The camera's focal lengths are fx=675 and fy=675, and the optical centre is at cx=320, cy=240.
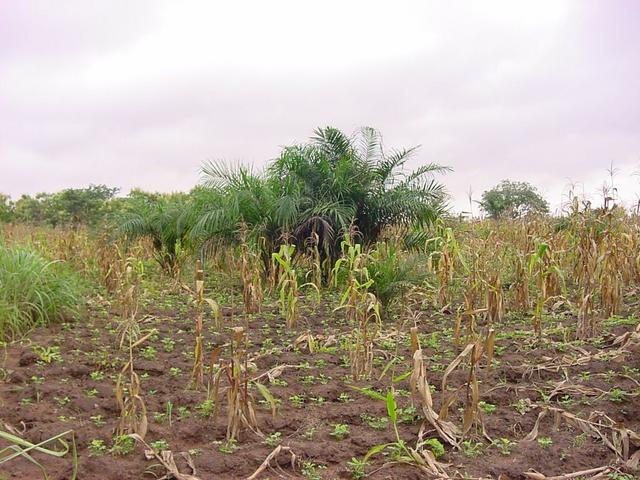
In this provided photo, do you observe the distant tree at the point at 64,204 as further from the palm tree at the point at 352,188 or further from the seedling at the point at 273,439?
the seedling at the point at 273,439

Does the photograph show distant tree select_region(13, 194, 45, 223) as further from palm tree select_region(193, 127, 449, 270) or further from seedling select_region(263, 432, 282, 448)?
seedling select_region(263, 432, 282, 448)

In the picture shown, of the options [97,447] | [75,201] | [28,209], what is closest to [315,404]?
[97,447]

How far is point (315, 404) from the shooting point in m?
3.89

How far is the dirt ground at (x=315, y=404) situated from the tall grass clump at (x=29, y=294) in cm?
21

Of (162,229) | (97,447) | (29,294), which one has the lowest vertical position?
(97,447)

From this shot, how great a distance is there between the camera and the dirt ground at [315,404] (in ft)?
10.0

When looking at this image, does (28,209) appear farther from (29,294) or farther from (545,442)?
(545,442)

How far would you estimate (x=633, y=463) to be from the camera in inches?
120

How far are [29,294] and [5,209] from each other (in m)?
20.5

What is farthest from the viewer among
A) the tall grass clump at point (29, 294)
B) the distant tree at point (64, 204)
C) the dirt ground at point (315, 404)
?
the distant tree at point (64, 204)

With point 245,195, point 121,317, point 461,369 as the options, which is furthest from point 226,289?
point 461,369

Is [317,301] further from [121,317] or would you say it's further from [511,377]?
[511,377]

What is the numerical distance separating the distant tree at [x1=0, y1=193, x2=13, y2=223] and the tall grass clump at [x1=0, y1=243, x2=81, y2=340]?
16252 millimetres

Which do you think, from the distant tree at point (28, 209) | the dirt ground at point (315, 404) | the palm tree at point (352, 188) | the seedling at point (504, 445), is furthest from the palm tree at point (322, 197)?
the distant tree at point (28, 209)
